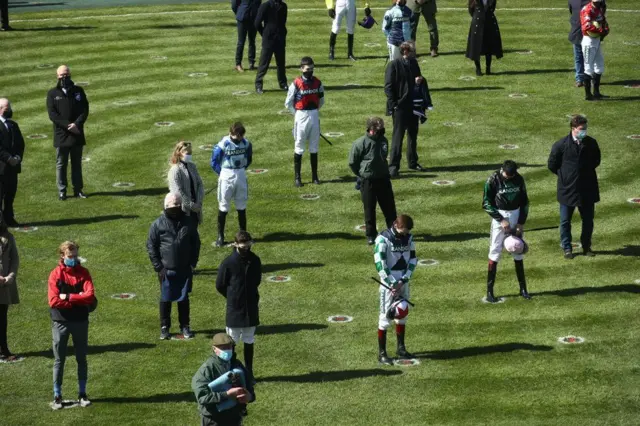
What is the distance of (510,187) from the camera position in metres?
20.2

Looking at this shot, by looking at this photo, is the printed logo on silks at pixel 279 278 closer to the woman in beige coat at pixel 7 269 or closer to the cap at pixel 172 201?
the cap at pixel 172 201

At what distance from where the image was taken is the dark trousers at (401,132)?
27.0 m

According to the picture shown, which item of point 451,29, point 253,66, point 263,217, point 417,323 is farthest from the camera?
point 451,29

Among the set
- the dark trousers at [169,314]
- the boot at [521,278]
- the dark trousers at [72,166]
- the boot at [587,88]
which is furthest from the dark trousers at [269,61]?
the dark trousers at [169,314]

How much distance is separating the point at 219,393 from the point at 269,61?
66.2 feet

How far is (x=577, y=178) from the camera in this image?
22.1 metres

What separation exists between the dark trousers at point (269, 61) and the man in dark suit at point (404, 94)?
22.4 ft

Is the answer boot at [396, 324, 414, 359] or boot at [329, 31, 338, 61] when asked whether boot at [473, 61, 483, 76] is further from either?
boot at [396, 324, 414, 359]

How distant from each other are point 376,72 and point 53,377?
19933 mm

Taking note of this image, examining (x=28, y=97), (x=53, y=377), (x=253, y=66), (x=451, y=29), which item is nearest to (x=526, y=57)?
(x=451, y=29)

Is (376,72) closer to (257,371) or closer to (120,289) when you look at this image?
(120,289)

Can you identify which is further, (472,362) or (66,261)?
(472,362)

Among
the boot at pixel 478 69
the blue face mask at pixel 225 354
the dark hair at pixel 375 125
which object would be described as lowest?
the blue face mask at pixel 225 354

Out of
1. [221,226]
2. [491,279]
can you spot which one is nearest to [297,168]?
[221,226]
